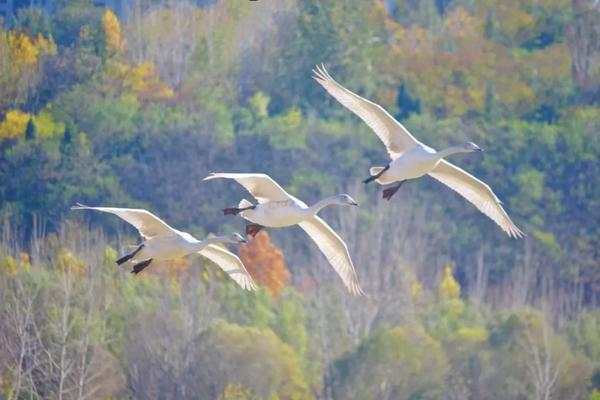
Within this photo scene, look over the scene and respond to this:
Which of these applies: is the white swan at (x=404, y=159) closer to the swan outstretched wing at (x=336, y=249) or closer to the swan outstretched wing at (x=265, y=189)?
the swan outstretched wing at (x=336, y=249)

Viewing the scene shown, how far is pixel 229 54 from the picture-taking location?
7781 cm

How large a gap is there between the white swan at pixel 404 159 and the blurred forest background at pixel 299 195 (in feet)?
49.8

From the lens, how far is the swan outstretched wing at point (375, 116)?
1087 inches

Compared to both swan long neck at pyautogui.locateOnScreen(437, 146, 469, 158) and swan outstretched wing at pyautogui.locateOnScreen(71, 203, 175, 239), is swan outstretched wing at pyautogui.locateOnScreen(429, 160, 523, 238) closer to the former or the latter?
swan long neck at pyautogui.locateOnScreen(437, 146, 469, 158)

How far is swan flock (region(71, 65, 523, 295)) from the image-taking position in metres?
28.2

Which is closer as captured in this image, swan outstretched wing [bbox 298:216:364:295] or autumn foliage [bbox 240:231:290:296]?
swan outstretched wing [bbox 298:216:364:295]

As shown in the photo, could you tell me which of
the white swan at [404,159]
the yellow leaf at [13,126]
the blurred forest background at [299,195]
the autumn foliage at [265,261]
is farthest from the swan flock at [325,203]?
the yellow leaf at [13,126]

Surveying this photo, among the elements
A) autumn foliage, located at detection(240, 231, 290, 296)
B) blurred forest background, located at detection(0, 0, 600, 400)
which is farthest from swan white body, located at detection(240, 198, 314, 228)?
autumn foliage, located at detection(240, 231, 290, 296)

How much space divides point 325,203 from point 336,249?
108 centimetres

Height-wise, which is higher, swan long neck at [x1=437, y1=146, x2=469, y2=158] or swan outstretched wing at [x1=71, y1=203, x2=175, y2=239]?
swan long neck at [x1=437, y1=146, x2=469, y2=158]

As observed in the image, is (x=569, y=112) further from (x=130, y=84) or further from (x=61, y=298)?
(x=61, y=298)

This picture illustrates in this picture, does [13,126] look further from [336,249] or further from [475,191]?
[475,191]

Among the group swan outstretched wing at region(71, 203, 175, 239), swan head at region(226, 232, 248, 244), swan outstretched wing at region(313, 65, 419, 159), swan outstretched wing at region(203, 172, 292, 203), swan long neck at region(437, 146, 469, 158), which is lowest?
swan head at region(226, 232, 248, 244)

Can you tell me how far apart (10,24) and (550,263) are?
20868 millimetres
